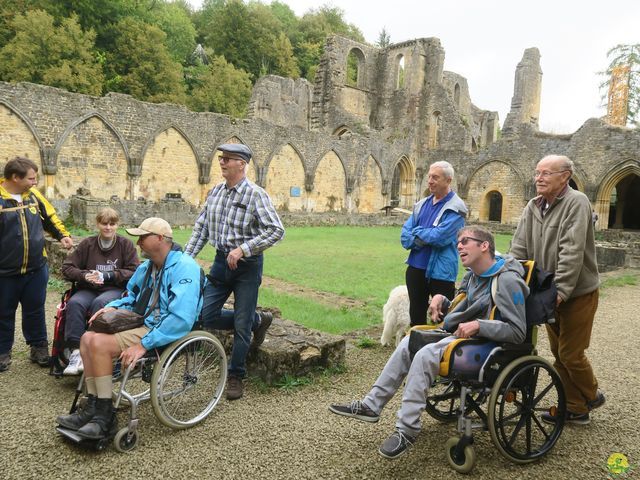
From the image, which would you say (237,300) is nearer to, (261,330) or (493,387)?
(261,330)

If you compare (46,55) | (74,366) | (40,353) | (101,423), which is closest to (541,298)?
(101,423)

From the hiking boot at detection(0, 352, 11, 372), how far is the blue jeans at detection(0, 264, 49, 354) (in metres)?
0.04

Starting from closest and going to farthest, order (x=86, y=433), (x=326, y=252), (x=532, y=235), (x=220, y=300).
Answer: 1. (x=86, y=433)
2. (x=532, y=235)
3. (x=220, y=300)
4. (x=326, y=252)

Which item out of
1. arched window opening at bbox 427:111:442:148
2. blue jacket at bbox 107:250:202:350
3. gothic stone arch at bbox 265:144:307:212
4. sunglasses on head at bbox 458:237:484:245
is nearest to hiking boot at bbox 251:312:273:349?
blue jacket at bbox 107:250:202:350

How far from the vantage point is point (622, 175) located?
2375 centimetres

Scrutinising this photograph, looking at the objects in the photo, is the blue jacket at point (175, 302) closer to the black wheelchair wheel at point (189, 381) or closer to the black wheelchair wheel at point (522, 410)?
the black wheelchair wheel at point (189, 381)

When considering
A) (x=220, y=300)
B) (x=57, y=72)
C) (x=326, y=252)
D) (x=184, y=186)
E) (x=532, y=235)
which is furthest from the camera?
(x=57, y=72)

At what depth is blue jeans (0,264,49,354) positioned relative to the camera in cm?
429

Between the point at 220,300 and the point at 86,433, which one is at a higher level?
the point at 220,300

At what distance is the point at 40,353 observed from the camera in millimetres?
4480

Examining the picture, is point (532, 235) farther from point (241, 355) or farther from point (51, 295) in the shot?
point (51, 295)

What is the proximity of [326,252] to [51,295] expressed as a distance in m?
7.38

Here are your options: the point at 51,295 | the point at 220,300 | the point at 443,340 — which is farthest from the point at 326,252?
Answer: the point at 443,340

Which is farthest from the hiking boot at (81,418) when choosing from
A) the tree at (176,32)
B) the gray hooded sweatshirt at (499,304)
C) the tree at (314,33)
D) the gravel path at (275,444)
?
the tree at (314,33)
